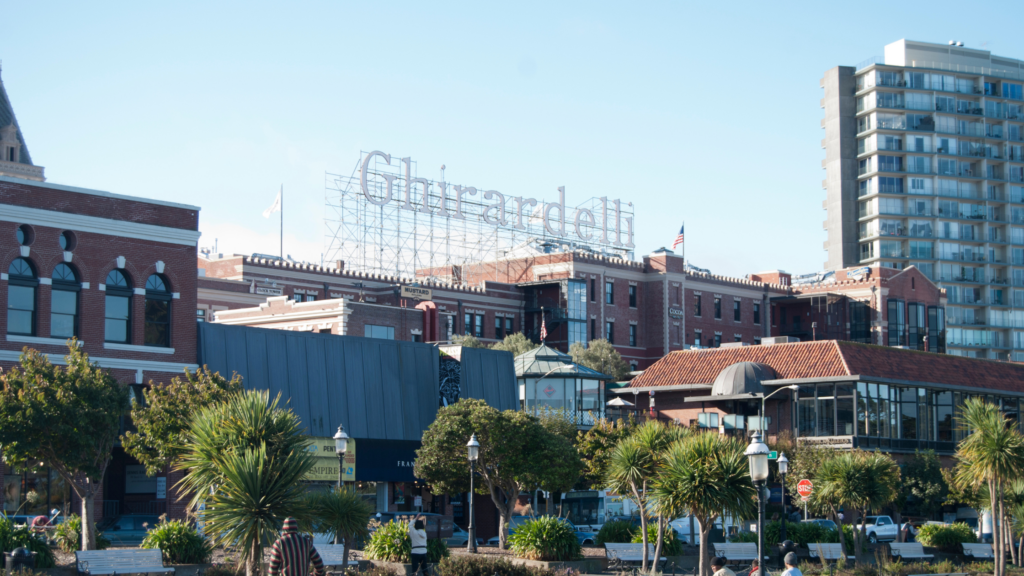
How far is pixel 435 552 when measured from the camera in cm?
3112

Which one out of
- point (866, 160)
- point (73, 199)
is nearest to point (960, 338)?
point (866, 160)

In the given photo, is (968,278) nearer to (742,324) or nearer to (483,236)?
(742,324)

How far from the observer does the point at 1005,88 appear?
144 meters

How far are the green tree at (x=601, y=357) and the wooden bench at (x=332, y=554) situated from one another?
62348mm

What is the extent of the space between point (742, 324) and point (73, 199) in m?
84.2

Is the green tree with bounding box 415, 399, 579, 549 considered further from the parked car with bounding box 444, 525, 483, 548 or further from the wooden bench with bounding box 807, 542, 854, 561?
the wooden bench with bounding box 807, 542, 854, 561

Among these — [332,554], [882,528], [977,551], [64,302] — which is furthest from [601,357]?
[332,554]

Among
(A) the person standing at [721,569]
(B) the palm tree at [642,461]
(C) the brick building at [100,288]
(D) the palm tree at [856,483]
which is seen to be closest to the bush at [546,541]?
(B) the palm tree at [642,461]

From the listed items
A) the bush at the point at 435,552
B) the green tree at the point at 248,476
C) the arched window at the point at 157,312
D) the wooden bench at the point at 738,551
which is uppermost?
the arched window at the point at 157,312

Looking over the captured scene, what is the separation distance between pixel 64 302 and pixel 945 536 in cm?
3259

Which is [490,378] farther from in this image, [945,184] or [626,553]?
[945,184]

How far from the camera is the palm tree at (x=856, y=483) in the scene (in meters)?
40.9

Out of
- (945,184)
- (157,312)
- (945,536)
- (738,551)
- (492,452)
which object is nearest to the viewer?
(738,551)

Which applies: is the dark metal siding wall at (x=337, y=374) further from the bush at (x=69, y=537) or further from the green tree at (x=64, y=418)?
the bush at (x=69, y=537)
